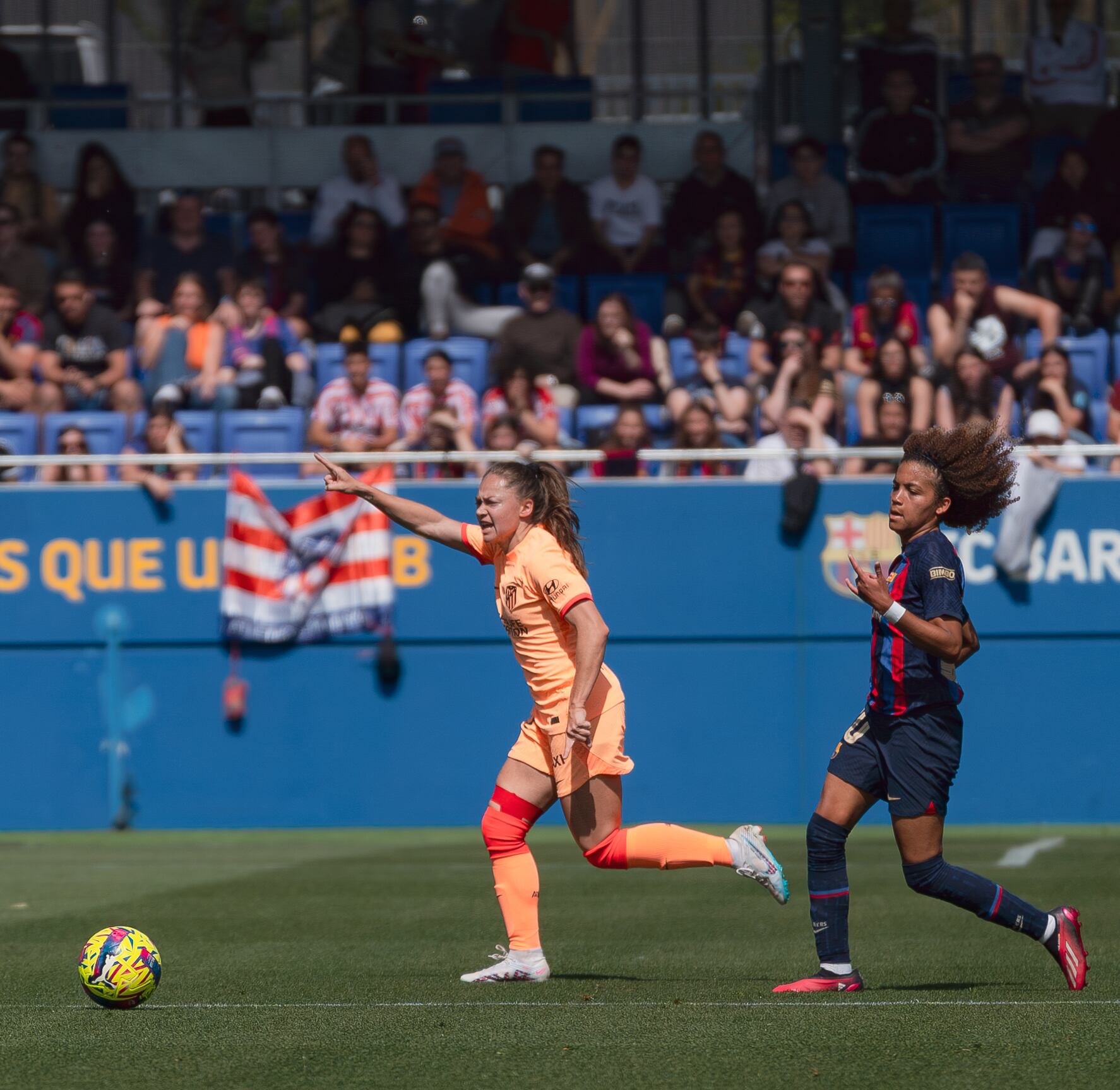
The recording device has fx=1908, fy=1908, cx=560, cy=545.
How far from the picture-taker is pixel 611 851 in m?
6.88

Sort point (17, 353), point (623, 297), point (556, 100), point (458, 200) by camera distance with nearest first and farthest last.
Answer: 1. point (17, 353)
2. point (623, 297)
3. point (458, 200)
4. point (556, 100)

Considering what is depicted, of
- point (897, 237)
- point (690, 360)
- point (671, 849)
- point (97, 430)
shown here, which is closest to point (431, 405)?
point (690, 360)

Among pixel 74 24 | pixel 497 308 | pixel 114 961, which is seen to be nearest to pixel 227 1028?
→ pixel 114 961

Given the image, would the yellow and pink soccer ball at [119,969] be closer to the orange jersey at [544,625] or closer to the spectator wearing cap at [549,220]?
the orange jersey at [544,625]

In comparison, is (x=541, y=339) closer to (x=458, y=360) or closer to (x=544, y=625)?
(x=458, y=360)

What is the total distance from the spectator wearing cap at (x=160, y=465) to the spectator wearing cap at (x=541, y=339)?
260cm

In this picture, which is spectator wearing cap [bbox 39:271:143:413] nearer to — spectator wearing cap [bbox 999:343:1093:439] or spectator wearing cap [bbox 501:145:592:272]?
spectator wearing cap [bbox 501:145:592:272]

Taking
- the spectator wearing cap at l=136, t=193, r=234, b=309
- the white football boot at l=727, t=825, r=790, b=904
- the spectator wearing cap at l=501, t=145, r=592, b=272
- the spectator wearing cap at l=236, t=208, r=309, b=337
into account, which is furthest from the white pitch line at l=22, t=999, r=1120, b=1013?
the spectator wearing cap at l=501, t=145, r=592, b=272

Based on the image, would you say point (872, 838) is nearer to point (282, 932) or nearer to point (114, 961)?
point (282, 932)

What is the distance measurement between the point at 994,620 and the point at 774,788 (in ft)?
6.71

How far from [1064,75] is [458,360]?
7.02 metres

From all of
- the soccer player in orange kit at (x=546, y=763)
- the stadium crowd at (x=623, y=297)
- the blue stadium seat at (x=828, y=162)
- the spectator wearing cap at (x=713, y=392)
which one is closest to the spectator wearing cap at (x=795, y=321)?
the stadium crowd at (x=623, y=297)

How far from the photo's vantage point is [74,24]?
21.7 meters

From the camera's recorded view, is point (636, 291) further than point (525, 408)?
Yes
